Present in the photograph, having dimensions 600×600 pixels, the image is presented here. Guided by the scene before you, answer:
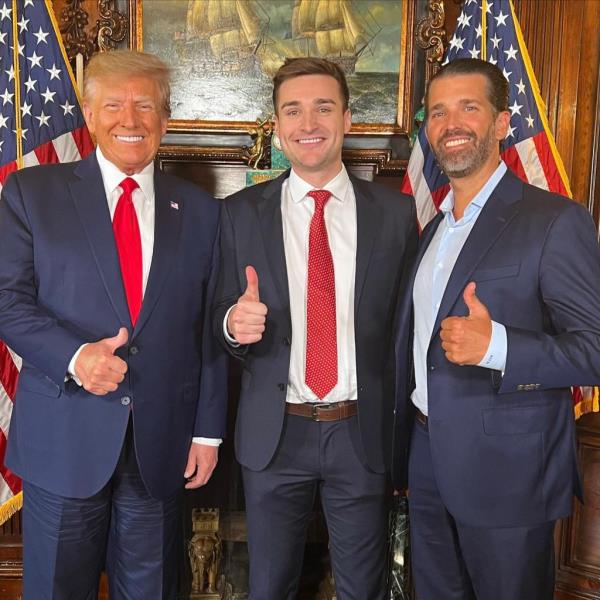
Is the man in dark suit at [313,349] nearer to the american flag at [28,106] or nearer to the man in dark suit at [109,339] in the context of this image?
the man in dark suit at [109,339]

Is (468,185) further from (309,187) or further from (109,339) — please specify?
(109,339)

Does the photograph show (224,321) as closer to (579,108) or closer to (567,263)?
(567,263)

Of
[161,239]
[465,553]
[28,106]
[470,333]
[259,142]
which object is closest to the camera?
[470,333]

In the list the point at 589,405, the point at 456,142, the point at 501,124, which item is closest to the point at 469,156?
the point at 456,142

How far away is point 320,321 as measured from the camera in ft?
6.59

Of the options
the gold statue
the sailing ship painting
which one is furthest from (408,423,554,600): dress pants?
the sailing ship painting

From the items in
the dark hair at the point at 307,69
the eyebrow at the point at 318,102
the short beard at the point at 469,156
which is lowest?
the short beard at the point at 469,156

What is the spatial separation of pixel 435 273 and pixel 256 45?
1.63m

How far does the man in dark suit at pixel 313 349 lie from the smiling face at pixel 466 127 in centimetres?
Answer: 29

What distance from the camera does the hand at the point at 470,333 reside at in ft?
5.42

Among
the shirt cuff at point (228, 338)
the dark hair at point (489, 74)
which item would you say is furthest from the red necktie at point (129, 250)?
the dark hair at point (489, 74)

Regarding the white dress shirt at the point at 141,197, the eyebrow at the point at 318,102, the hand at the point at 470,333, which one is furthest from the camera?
the eyebrow at the point at 318,102

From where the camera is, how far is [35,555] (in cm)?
197

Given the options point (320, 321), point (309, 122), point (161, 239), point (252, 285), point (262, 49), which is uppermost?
point (262, 49)
